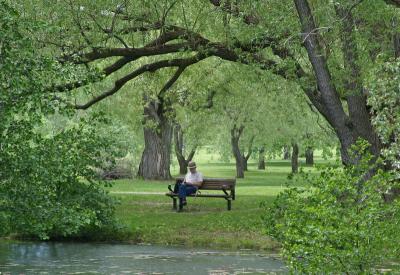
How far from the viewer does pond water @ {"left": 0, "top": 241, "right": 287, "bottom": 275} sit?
616 inches

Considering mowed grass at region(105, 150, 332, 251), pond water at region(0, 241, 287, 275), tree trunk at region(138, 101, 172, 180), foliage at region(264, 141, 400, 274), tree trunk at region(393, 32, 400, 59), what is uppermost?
tree trunk at region(393, 32, 400, 59)

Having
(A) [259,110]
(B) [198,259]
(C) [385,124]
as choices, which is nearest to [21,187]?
(B) [198,259]

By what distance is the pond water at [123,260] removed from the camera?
51.3 feet

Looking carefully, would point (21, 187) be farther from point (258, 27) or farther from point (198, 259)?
point (258, 27)

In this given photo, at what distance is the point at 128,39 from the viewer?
2383cm

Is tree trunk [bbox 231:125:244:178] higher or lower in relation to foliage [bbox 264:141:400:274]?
higher

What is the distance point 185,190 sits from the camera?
80.1 feet

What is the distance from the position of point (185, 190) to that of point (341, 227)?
47.6ft

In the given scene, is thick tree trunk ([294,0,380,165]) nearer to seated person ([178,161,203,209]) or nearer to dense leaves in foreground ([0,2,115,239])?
seated person ([178,161,203,209])

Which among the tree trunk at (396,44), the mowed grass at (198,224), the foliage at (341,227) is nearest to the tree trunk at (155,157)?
the mowed grass at (198,224)

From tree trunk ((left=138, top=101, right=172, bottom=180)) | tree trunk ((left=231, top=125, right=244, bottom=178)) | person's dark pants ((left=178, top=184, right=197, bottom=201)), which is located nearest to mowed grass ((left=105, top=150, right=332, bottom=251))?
person's dark pants ((left=178, top=184, right=197, bottom=201))

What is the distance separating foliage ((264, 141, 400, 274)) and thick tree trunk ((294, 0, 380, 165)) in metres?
6.77

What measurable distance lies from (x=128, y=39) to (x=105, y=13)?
7.63 feet

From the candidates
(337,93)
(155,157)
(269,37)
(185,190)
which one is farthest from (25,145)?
(155,157)
